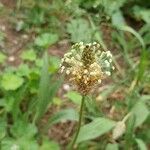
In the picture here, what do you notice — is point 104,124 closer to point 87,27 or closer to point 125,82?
point 125,82

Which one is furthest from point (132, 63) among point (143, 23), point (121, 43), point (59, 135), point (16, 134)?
point (16, 134)

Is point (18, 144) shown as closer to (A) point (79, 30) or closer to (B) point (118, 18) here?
(A) point (79, 30)

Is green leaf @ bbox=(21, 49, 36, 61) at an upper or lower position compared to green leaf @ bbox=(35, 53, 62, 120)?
upper

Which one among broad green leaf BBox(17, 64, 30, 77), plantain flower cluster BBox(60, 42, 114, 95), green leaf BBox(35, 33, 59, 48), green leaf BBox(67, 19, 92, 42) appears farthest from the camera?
green leaf BBox(35, 33, 59, 48)

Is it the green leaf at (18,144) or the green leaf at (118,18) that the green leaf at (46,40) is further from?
the green leaf at (18,144)

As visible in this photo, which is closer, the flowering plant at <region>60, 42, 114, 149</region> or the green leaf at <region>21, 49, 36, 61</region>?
the flowering plant at <region>60, 42, 114, 149</region>

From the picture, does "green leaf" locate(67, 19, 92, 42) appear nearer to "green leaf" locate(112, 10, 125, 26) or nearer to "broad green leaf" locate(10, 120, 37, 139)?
"green leaf" locate(112, 10, 125, 26)

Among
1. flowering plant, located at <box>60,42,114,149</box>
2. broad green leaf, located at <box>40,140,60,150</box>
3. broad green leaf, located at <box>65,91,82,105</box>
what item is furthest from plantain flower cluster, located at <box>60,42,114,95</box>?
broad green leaf, located at <box>65,91,82,105</box>
